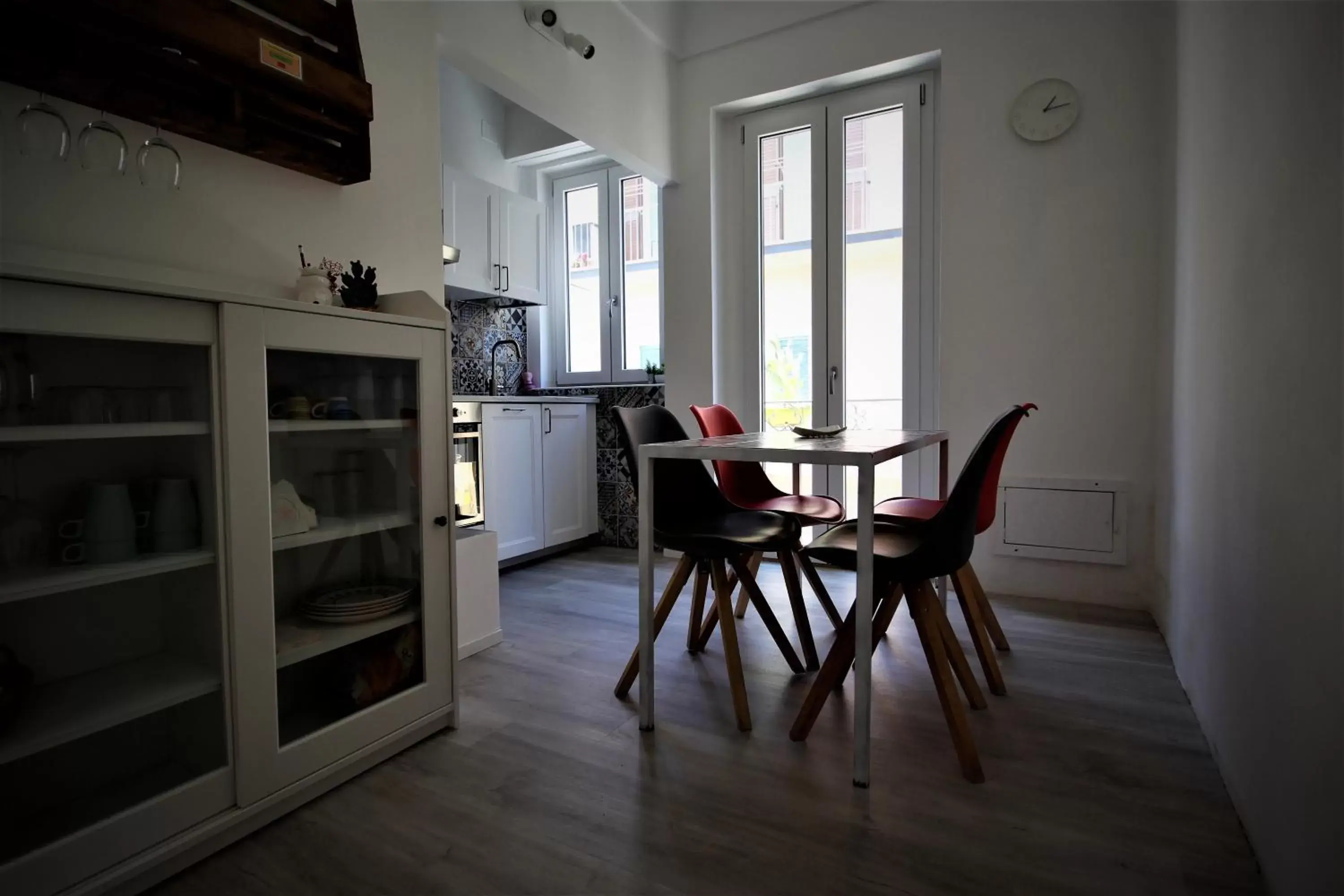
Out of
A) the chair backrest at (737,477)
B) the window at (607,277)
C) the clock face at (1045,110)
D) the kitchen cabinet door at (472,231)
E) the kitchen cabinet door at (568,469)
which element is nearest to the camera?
the chair backrest at (737,477)

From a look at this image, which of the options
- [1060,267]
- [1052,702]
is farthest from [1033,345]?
[1052,702]

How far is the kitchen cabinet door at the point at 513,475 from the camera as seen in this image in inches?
135

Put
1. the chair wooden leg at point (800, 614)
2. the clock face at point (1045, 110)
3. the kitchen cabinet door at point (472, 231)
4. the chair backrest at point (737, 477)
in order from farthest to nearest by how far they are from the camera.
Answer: the kitchen cabinet door at point (472, 231) < the clock face at point (1045, 110) < the chair backrest at point (737, 477) < the chair wooden leg at point (800, 614)

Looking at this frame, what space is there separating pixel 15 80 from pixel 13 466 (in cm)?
77

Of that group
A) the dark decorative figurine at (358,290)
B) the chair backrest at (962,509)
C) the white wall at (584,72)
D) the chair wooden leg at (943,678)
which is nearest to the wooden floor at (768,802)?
the chair wooden leg at (943,678)

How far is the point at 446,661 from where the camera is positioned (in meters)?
1.84

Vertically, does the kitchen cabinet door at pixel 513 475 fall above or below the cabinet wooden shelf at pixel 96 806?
above

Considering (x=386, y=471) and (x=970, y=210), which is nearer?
(x=386, y=471)

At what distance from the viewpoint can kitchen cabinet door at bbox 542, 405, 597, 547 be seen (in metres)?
3.88

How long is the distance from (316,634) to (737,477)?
5.74ft

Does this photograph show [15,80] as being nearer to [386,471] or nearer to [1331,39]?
[386,471]

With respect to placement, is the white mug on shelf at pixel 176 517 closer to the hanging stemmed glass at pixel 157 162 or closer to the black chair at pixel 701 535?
the hanging stemmed glass at pixel 157 162

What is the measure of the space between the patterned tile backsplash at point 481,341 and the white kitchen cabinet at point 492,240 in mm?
164

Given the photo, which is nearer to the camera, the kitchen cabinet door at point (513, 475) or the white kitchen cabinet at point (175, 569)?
the white kitchen cabinet at point (175, 569)
